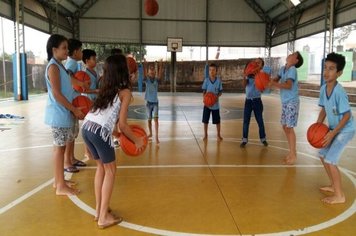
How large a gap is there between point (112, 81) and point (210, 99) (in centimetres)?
382

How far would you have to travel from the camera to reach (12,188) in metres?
3.85

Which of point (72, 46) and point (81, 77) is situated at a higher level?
point (72, 46)

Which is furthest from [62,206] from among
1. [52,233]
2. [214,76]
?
[214,76]

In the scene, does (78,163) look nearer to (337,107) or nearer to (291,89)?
(291,89)

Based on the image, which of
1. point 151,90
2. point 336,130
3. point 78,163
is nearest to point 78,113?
point 78,163

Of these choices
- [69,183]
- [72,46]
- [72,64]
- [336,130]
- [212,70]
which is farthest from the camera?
[212,70]

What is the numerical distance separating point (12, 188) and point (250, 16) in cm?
2306

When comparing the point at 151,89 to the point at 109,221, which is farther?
the point at 151,89

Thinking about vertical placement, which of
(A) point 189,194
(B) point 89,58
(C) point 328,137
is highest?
(B) point 89,58

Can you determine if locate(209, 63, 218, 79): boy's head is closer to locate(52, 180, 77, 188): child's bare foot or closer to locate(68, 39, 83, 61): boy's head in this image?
locate(68, 39, 83, 61): boy's head

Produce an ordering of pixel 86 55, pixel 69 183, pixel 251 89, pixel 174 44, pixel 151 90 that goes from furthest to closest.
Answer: pixel 174 44, pixel 151 90, pixel 251 89, pixel 86 55, pixel 69 183

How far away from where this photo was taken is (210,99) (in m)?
6.48

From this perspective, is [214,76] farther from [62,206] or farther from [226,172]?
[62,206]

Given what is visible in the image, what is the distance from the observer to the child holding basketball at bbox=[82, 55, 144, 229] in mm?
2820
